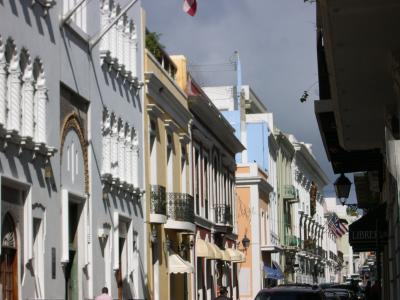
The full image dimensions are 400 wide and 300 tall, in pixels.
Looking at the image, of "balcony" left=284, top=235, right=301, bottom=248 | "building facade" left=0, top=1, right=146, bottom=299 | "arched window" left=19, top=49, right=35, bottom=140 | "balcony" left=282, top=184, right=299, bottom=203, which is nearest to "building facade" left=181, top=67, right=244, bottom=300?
"building facade" left=0, top=1, right=146, bottom=299

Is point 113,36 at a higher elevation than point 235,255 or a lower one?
higher

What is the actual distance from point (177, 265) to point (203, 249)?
17.2ft

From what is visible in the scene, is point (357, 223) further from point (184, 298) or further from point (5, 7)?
point (184, 298)

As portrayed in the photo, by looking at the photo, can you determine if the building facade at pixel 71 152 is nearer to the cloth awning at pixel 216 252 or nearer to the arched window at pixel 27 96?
the arched window at pixel 27 96

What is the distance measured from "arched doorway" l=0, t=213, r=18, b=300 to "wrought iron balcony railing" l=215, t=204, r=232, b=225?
26.1 m

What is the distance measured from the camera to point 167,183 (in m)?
35.2

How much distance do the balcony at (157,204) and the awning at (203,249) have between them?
687cm

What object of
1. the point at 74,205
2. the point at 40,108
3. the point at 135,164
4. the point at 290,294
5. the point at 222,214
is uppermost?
the point at 40,108

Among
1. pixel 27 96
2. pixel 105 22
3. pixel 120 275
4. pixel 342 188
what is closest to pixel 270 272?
pixel 120 275

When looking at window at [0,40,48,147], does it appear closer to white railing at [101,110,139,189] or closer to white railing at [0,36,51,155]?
white railing at [0,36,51,155]

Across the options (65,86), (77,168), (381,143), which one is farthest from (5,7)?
(381,143)

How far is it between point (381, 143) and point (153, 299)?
17.5 metres

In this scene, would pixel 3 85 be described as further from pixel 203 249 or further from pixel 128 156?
pixel 203 249

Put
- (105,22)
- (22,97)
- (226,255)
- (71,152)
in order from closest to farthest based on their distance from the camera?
(22,97), (71,152), (105,22), (226,255)
